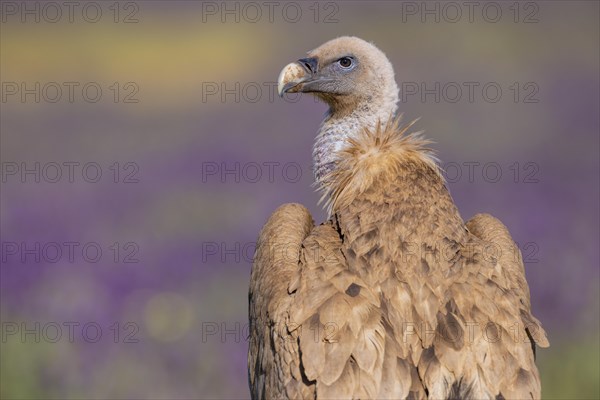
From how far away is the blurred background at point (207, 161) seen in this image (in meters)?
8.57

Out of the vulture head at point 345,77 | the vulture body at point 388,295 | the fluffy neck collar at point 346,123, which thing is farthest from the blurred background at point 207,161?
the vulture body at point 388,295

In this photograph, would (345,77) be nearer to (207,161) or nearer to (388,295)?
(388,295)

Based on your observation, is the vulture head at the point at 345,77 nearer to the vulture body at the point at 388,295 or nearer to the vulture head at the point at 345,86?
the vulture head at the point at 345,86

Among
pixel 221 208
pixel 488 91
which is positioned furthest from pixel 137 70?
pixel 221 208

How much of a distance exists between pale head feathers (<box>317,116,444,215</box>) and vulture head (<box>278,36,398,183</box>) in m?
0.47

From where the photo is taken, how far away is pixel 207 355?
8.57 metres

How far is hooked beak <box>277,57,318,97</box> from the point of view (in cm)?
724

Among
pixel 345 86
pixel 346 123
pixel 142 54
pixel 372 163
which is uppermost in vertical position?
A: pixel 142 54

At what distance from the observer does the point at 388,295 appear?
5367mm

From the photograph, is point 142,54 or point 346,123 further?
point 142,54

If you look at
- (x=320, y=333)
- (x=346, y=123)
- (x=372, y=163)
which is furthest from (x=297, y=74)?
(x=320, y=333)

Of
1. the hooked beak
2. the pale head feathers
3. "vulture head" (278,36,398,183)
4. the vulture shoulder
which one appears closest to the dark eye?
"vulture head" (278,36,398,183)

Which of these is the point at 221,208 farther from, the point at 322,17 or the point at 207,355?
the point at 322,17

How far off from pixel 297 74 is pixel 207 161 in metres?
6.64
